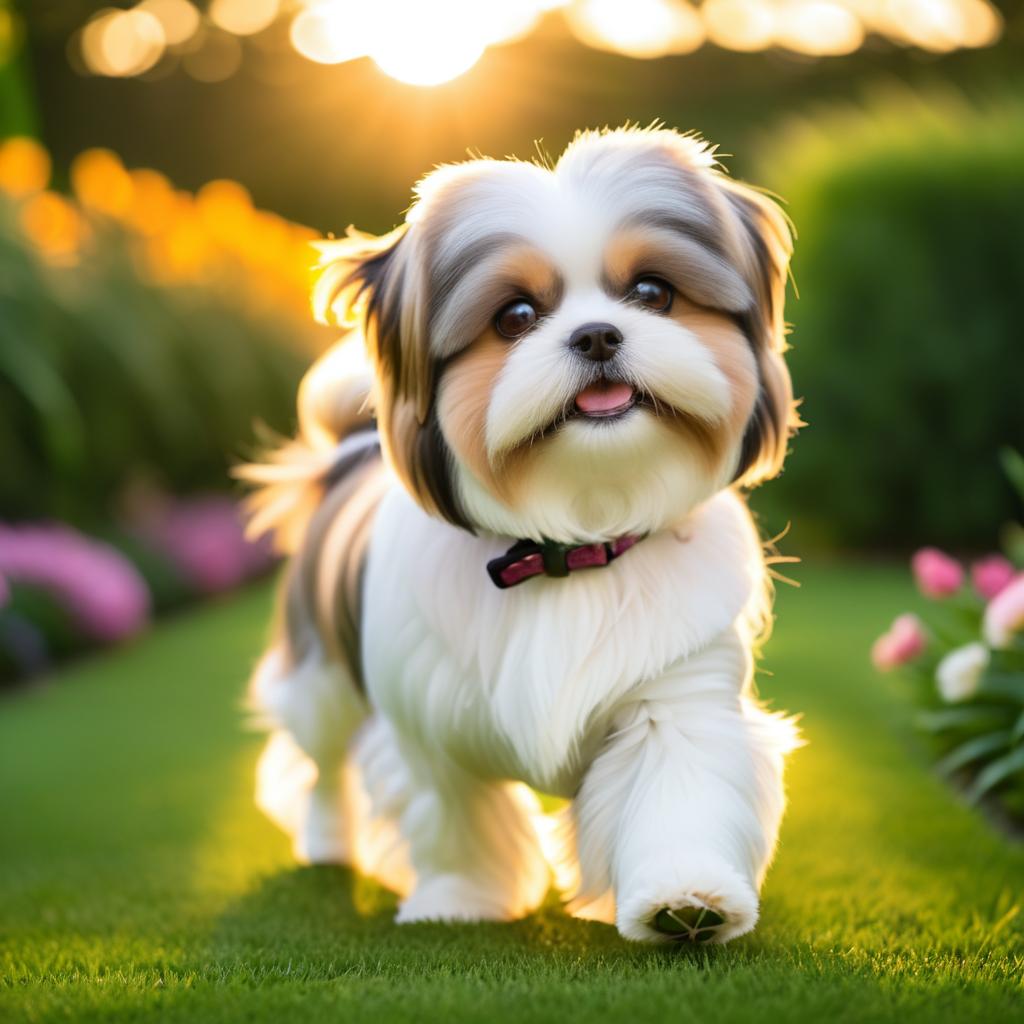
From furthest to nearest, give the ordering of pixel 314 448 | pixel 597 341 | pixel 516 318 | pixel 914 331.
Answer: pixel 914 331, pixel 314 448, pixel 516 318, pixel 597 341

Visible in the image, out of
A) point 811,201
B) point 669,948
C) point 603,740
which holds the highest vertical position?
point 811,201

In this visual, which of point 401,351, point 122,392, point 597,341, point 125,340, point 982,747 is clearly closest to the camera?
point 597,341

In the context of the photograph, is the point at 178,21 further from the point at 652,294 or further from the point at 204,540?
the point at 652,294

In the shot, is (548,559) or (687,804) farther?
(548,559)

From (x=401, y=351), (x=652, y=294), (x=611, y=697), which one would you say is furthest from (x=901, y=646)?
(x=401, y=351)

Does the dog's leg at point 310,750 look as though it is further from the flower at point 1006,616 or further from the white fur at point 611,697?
the flower at point 1006,616

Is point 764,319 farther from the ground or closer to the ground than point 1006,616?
farther from the ground

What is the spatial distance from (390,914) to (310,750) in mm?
591

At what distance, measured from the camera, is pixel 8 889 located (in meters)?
3.78

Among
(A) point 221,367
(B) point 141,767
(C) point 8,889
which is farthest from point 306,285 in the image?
(C) point 8,889

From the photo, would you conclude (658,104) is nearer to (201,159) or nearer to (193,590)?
Answer: (201,159)

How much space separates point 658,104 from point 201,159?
6982 millimetres

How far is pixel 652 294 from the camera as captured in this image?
2621 millimetres

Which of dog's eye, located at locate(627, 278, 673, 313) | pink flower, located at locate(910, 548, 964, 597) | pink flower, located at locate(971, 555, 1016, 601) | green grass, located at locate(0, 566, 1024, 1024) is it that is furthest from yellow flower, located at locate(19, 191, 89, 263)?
dog's eye, located at locate(627, 278, 673, 313)
